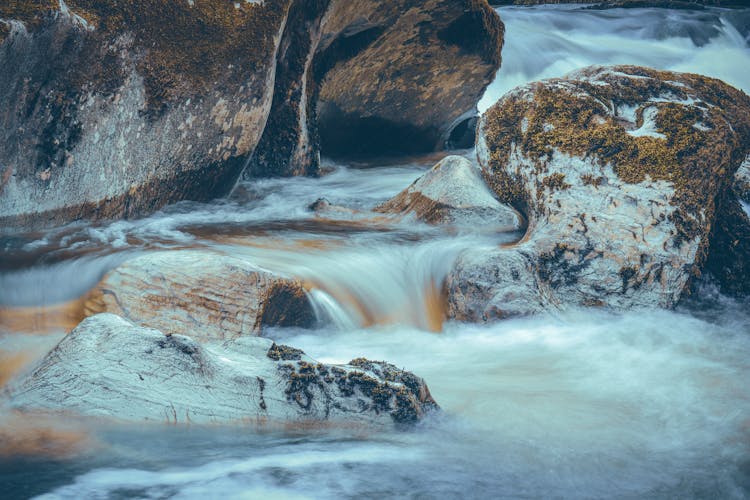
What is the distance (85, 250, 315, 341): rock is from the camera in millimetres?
4148

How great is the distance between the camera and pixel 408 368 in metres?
4.21

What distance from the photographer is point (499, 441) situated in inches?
124

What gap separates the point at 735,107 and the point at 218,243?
4.16 metres

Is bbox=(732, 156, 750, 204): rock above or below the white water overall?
below

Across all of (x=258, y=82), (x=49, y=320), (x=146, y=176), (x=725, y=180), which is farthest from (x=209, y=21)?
(x=725, y=180)

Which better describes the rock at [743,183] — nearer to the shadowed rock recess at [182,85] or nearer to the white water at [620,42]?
the shadowed rock recess at [182,85]

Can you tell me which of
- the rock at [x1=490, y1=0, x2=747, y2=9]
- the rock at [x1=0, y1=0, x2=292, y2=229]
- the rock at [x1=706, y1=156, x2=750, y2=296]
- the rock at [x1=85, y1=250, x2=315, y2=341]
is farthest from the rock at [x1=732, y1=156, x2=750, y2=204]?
the rock at [x1=490, y1=0, x2=747, y2=9]

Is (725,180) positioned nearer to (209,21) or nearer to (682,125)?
(682,125)

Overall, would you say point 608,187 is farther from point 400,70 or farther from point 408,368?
point 400,70

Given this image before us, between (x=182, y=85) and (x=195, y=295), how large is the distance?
7.19 ft

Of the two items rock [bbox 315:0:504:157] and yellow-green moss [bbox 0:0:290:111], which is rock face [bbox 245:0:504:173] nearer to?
rock [bbox 315:0:504:157]

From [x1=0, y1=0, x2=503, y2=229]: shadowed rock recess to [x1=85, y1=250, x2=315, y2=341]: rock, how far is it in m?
1.15

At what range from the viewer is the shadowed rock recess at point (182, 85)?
481cm

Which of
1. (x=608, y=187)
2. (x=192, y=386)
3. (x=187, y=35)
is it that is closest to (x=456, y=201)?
(x=608, y=187)
